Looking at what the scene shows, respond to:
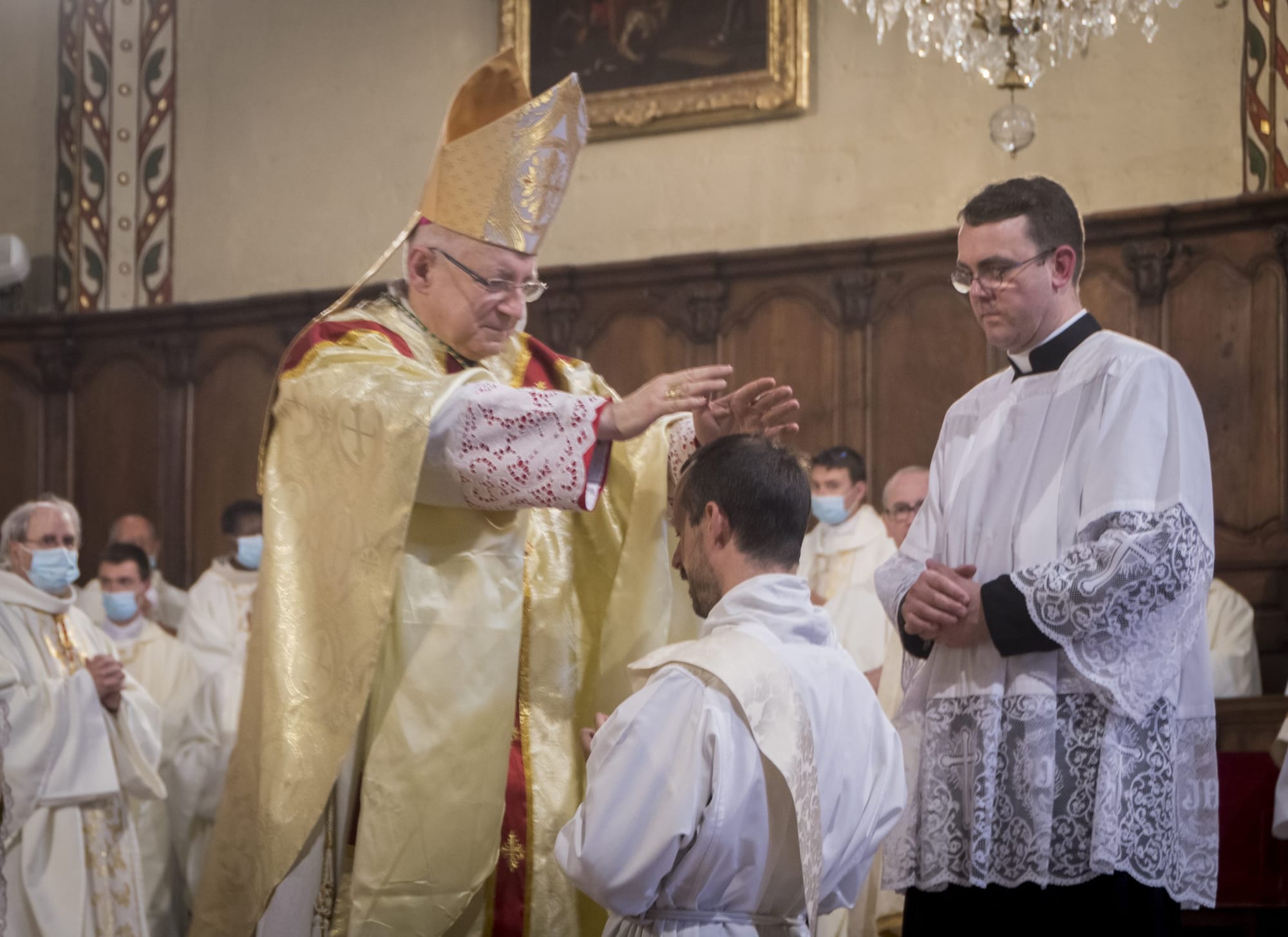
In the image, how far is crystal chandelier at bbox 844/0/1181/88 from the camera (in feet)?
24.1

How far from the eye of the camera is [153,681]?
8.07m

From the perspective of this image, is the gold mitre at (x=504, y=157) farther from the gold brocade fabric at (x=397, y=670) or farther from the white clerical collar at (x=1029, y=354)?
the white clerical collar at (x=1029, y=354)

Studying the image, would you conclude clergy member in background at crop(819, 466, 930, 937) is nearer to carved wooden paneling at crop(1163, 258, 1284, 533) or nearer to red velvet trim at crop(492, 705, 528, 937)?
carved wooden paneling at crop(1163, 258, 1284, 533)

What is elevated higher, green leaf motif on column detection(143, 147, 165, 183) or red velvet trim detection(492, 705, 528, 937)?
green leaf motif on column detection(143, 147, 165, 183)

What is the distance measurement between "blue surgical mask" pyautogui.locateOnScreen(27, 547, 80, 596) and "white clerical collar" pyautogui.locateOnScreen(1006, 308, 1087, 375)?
4.47 m

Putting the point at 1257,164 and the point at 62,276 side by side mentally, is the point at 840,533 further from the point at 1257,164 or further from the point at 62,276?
the point at 62,276

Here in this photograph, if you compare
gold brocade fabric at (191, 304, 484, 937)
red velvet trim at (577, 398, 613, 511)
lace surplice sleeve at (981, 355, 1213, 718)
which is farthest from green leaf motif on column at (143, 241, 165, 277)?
lace surplice sleeve at (981, 355, 1213, 718)

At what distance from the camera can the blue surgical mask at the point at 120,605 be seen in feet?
26.7

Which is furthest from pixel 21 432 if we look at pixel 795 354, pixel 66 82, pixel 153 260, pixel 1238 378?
pixel 1238 378

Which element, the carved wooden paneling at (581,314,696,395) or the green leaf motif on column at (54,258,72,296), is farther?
the green leaf motif on column at (54,258,72,296)

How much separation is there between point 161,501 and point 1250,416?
264 inches

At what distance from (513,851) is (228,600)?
5.65 meters

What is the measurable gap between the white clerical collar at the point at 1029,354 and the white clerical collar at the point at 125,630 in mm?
6039

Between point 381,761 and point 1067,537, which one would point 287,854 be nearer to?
point 381,761
